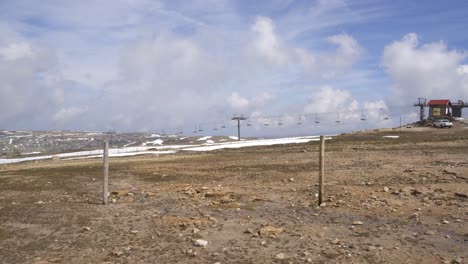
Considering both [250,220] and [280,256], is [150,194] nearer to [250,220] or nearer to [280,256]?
[250,220]

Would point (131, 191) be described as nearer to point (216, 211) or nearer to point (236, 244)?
point (216, 211)

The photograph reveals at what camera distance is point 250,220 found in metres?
10.6

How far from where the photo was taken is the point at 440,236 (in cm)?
881

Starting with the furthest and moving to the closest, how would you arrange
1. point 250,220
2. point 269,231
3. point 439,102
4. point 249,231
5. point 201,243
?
point 439,102
point 250,220
point 249,231
point 269,231
point 201,243

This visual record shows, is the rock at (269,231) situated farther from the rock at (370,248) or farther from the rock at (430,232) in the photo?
the rock at (430,232)

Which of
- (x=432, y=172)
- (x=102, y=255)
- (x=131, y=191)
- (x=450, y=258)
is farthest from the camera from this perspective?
(x=432, y=172)

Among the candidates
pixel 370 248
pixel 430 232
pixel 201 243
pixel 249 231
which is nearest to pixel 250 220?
pixel 249 231

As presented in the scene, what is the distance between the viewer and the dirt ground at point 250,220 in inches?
323

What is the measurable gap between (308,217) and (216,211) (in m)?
2.81

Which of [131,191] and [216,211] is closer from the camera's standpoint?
[216,211]

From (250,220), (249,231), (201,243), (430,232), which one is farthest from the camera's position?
(250,220)

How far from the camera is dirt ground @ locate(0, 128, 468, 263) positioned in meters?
8.20

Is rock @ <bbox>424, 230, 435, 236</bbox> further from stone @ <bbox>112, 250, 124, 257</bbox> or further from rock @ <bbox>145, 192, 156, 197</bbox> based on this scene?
rock @ <bbox>145, 192, 156, 197</bbox>

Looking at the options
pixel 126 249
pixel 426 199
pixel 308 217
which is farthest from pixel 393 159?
pixel 126 249
